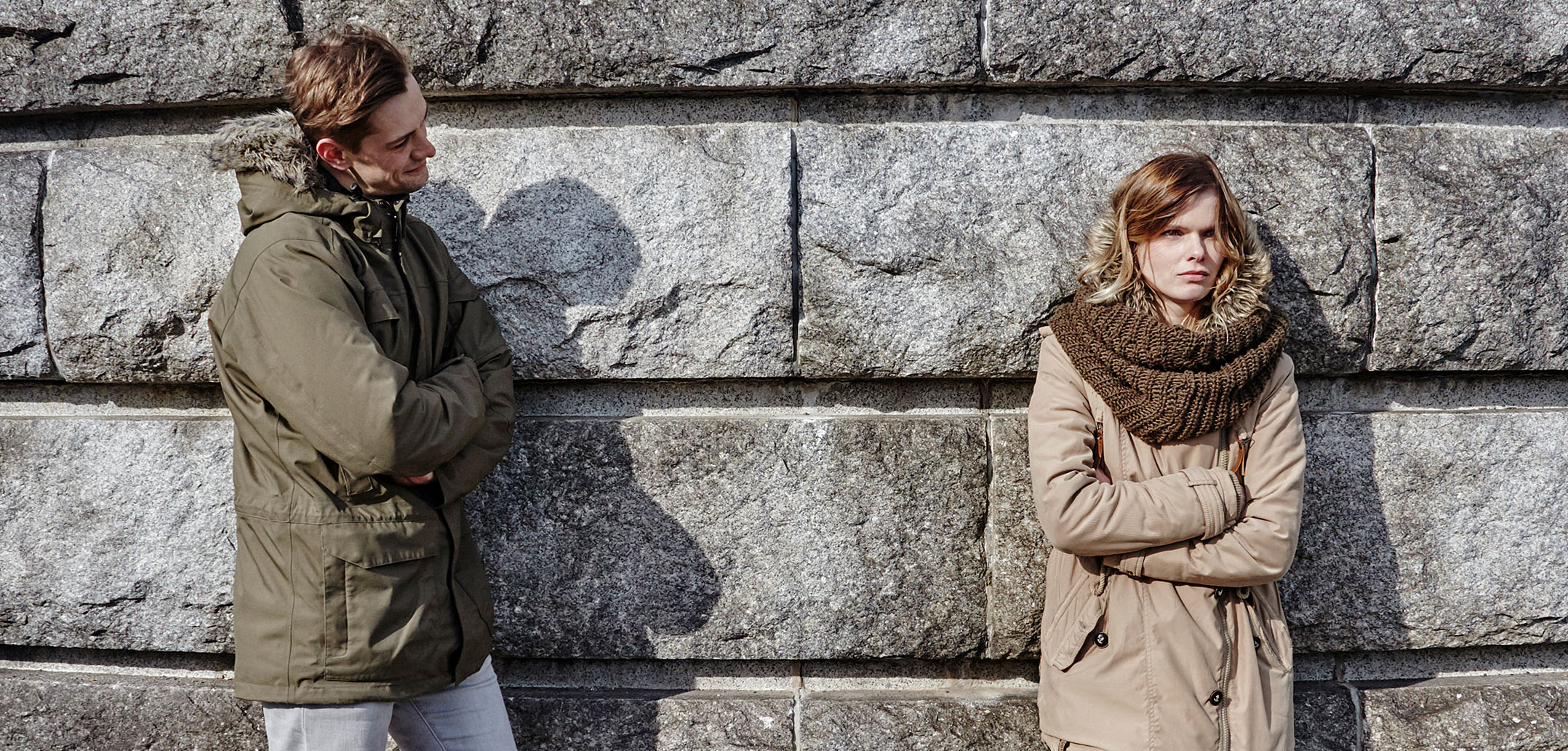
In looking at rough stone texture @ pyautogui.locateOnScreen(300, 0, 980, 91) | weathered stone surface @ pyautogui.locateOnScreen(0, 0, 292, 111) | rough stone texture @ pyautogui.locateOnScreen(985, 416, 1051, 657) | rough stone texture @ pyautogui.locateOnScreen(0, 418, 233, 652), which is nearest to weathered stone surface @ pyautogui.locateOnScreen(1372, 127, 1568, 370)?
rough stone texture @ pyautogui.locateOnScreen(985, 416, 1051, 657)

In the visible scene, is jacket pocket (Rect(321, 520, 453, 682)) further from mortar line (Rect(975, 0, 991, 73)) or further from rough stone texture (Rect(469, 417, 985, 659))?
mortar line (Rect(975, 0, 991, 73))

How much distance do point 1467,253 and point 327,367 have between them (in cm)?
275

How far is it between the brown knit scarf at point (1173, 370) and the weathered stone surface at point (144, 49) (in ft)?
7.20

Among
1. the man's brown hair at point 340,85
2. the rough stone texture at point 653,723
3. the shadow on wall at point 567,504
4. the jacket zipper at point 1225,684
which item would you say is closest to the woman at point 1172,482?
the jacket zipper at point 1225,684

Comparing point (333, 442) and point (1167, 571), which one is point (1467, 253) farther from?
point (333, 442)

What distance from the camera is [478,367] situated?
2.22 m

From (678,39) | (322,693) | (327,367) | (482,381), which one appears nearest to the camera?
(327,367)

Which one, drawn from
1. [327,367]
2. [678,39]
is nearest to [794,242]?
[678,39]

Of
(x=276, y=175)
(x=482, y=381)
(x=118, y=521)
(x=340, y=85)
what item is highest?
(x=340, y=85)

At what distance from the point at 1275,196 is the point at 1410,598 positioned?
3.76 feet

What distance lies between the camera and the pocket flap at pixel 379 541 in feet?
6.14

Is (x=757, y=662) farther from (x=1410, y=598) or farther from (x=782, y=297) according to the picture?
(x=1410, y=598)

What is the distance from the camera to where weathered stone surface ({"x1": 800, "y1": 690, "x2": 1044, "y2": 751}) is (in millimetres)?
2535

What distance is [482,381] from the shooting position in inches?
86.8
